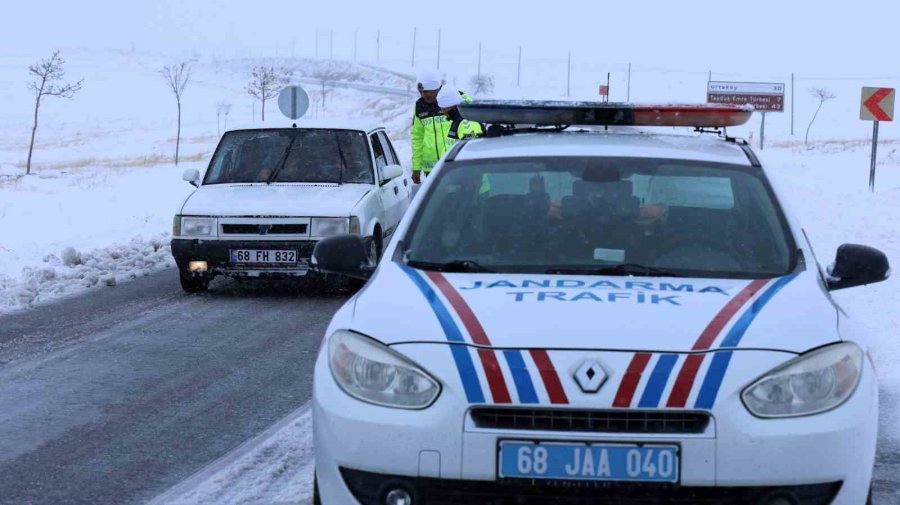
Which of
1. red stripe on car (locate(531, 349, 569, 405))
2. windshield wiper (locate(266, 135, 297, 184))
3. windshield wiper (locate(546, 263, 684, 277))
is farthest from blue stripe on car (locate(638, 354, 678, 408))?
windshield wiper (locate(266, 135, 297, 184))

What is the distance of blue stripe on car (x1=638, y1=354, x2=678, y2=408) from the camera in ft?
12.2

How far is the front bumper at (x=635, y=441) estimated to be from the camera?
3723 millimetres

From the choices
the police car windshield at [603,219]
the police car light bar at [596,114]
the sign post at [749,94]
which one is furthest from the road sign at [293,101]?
the sign post at [749,94]

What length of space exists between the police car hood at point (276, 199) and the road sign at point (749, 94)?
36.3m

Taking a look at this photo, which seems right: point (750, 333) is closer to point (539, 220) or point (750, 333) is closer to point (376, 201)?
point (539, 220)

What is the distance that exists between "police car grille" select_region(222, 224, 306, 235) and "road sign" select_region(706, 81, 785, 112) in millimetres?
37105

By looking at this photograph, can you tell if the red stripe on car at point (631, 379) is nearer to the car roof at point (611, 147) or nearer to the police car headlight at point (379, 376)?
the police car headlight at point (379, 376)

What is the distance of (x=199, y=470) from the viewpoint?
5.68 meters

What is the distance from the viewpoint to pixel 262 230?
1144 centimetres

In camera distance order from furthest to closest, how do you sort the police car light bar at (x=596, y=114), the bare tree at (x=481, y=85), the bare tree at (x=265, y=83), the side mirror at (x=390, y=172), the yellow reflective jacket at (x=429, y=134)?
the bare tree at (x=481, y=85), the bare tree at (x=265, y=83), the yellow reflective jacket at (x=429, y=134), the side mirror at (x=390, y=172), the police car light bar at (x=596, y=114)

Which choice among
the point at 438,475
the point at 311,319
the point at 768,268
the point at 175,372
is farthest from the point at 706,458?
the point at 311,319

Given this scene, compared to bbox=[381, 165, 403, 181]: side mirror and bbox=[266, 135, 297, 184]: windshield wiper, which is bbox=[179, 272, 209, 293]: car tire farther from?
bbox=[381, 165, 403, 181]: side mirror

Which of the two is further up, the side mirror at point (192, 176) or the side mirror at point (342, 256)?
the side mirror at point (342, 256)

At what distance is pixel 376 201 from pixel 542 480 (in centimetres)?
848
